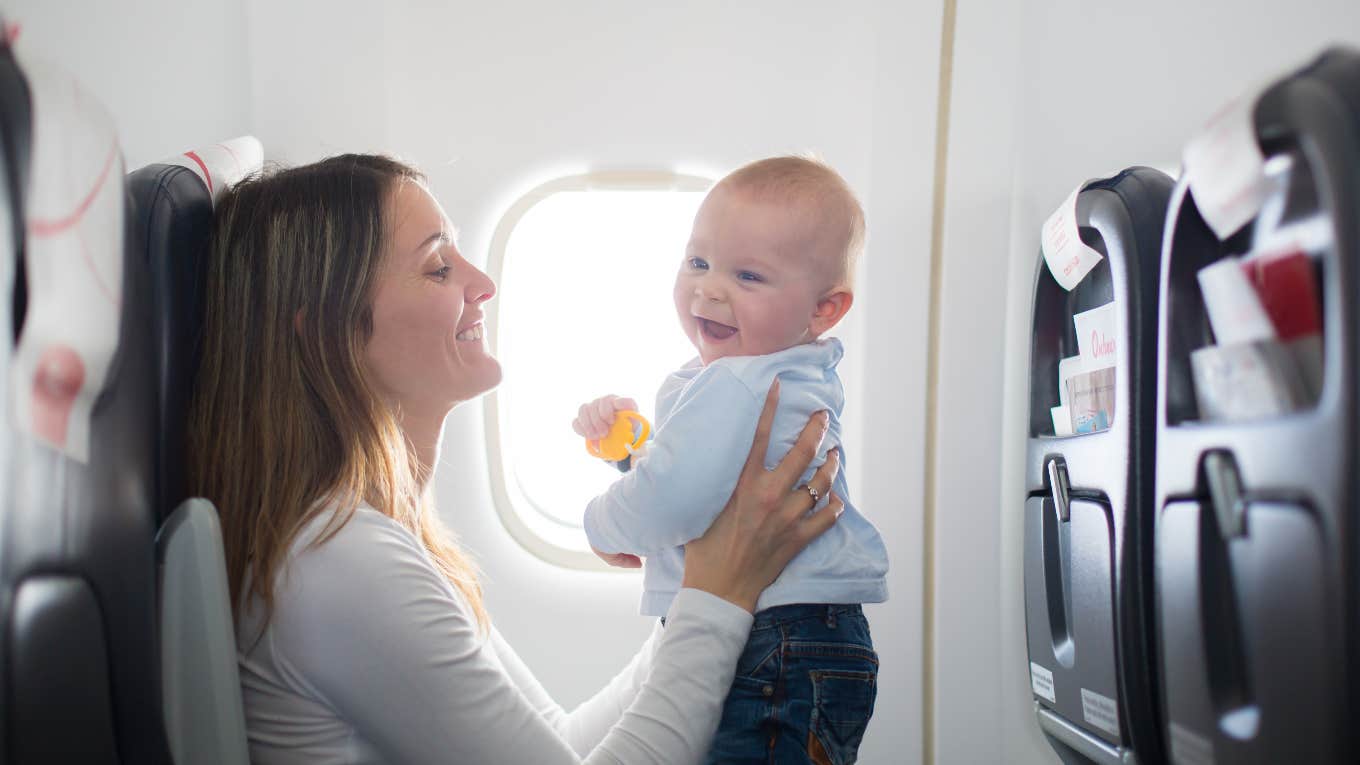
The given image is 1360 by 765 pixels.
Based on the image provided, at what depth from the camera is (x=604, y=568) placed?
6.64 feet

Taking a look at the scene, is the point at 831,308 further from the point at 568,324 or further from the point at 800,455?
the point at 568,324

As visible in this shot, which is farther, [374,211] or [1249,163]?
[374,211]

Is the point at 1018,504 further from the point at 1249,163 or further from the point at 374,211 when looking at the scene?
the point at 374,211

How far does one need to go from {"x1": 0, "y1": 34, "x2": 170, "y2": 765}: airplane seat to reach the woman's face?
0.54m

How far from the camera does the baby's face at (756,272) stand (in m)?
1.46

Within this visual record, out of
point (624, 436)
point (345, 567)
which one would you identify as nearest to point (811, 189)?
point (624, 436)

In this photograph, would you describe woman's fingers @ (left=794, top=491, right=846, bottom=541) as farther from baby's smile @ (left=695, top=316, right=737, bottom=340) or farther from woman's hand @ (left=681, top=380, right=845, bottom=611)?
baby's smile @ (left=695, top=316, right=737, bottom=340)

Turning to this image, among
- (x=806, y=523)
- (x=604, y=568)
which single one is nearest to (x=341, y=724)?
(x=806, y=523)

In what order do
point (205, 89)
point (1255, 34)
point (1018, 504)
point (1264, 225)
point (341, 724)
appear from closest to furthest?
1. point (1264, 225)
2. point (341, 724)
3. point (1255, 34)
4. point (205, 89)
5. point (1018, 504)

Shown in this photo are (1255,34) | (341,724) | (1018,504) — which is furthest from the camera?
(1018,504)

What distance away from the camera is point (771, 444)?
1.47 m

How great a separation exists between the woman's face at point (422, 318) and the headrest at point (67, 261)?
62cm

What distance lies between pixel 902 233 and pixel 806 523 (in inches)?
31.4

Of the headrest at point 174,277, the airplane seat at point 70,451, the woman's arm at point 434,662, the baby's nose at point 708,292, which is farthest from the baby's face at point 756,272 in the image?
the airplane seat at point 70,451
